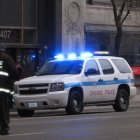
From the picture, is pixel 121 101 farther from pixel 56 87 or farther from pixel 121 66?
pixel 56 87

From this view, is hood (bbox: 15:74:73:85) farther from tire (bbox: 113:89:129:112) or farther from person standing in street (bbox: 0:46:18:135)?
person standing in street (bbox: 0:46:18:135)

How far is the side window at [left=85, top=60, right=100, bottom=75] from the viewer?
69.3 feet

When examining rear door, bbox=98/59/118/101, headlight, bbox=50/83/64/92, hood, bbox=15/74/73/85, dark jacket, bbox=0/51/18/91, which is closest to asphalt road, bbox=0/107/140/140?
dark jacket, bbox=0/51/18/91

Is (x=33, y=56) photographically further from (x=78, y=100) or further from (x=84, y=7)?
(x=78, y=100)

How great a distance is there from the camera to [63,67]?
2117cm

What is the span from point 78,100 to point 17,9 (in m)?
13.6

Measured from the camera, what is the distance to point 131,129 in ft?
49.3

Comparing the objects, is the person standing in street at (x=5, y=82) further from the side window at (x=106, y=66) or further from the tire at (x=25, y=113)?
the side window at (x=106, y=66)

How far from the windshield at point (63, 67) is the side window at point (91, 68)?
0.28m

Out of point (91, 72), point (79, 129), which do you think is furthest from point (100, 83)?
point (79, 129)

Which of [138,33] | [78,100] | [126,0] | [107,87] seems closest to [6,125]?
[78,100]

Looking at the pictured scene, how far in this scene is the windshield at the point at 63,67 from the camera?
68.7 ft

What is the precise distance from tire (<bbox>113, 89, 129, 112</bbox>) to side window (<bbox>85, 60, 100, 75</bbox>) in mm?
1404

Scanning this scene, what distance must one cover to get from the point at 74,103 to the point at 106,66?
243cm
